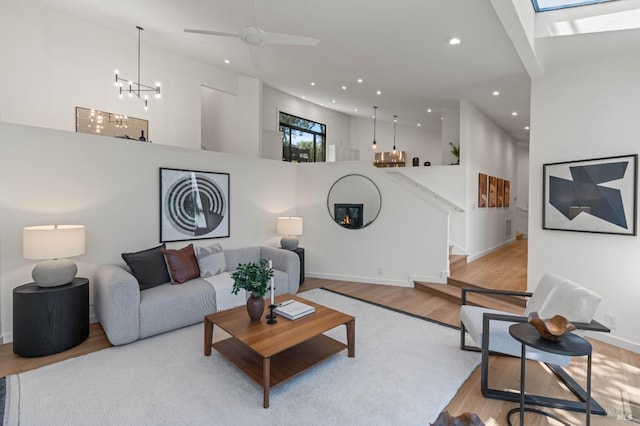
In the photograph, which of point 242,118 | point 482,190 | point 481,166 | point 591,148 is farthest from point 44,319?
point 481,166

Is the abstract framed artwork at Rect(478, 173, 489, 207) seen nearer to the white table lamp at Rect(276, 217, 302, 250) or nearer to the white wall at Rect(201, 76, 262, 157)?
the white table lamp at Rect(276, 217, 302, 250)

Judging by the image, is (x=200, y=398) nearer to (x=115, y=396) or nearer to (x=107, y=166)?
(x=115, y=396)

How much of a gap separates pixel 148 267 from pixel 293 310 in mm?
2046

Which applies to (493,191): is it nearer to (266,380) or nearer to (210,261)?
(210,261)

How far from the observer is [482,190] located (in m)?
7.05

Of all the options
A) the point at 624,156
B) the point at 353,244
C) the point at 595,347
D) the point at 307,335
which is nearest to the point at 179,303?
the point at 307,335

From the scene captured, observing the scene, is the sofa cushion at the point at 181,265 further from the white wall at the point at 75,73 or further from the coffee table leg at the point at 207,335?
the white wall at the point at 75,73

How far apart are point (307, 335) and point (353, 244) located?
3.33 metres

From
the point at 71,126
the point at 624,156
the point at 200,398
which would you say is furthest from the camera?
the point at 71,126

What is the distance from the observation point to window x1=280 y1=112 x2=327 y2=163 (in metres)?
8.76

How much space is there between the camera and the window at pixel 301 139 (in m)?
8.76

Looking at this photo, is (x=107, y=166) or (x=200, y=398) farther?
(x=107, y=166)

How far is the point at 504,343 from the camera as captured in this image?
239cm

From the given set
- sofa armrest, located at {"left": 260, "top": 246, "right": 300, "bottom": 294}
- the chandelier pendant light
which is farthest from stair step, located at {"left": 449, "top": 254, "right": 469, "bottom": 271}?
the chandelier pendant light
